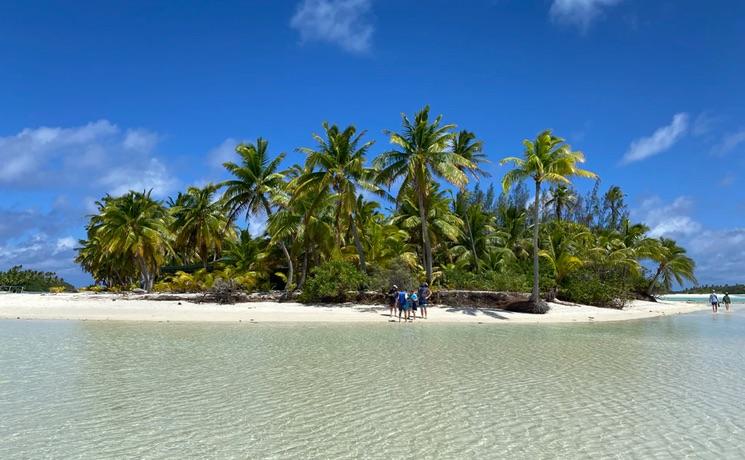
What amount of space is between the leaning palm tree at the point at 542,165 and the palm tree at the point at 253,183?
14846 millimetres

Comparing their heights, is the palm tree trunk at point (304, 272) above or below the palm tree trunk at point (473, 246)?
below

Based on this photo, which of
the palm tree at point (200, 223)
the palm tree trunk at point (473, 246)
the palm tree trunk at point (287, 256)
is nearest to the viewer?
the palm tree trunk at point (287, 256)

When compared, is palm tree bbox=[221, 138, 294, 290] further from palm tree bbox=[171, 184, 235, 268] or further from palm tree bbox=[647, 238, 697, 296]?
palm tree bbox=[647, 238, 697, 296]

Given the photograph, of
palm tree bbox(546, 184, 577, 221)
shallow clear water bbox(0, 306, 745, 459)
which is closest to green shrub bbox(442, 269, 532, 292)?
shallow clear water bbox(0, 306, 745, 459)

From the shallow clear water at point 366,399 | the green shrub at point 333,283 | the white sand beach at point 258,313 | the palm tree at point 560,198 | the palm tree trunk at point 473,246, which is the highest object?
the palm tree at point 560,198

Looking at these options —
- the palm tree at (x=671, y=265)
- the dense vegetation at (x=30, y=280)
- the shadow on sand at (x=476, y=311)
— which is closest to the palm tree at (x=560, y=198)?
the palm tree at (x=671, y=265)

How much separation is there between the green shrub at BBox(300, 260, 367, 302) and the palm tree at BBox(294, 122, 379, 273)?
1167 millimetres

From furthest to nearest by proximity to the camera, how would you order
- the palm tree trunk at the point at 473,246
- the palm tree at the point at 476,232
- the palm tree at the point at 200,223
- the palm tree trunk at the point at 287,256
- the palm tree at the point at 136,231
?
the palm tree at the point at 200,223
the palm tree at the point at 476,232
the palm tree at the point at 136,231
the palm tree trunk at the point at 473,246
the palm tree trunk at the point at 287,256

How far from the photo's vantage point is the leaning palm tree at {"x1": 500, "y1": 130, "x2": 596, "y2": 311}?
80.7ft

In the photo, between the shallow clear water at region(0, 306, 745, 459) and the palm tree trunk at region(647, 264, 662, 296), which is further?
the palm tree trunk at region(647, 264, 662, 296)

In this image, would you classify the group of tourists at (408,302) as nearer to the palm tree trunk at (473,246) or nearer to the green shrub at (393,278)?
the green shrub at (393,278)

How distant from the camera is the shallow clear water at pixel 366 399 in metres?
5.89

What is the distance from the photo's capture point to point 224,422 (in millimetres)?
6699

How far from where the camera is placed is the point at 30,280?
185ft
